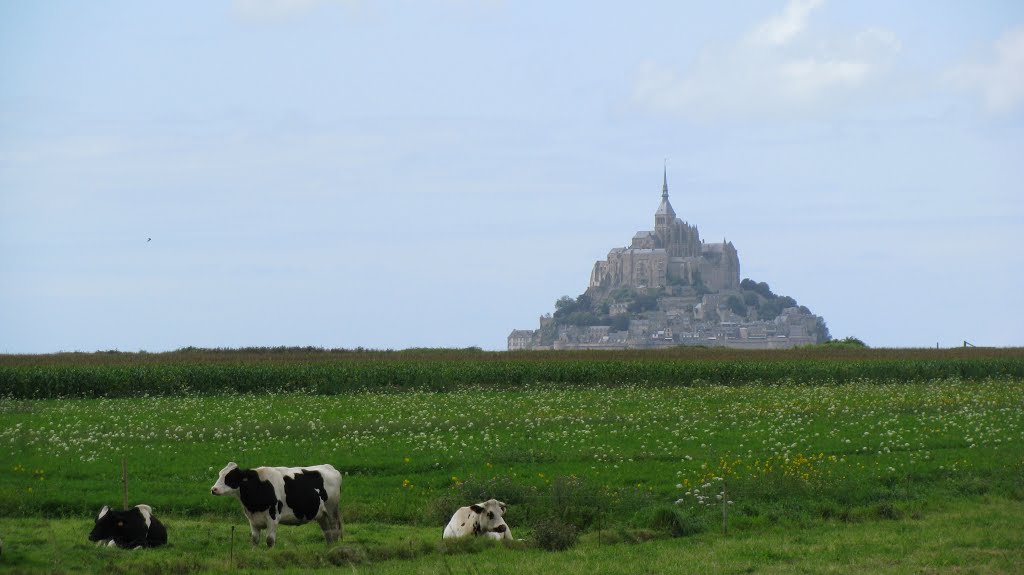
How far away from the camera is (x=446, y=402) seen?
1631 inches

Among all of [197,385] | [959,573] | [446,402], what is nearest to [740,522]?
[959,573]

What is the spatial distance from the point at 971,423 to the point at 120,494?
74.6ft

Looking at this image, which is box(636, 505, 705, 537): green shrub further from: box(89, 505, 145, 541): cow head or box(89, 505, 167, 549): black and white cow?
box(89, 505, 145, 541): cow head

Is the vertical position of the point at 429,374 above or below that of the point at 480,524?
above

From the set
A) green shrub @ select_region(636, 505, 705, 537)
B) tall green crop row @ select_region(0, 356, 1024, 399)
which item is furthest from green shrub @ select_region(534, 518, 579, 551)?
tall green crop row @ select_region(0, 356, 1024, 399)

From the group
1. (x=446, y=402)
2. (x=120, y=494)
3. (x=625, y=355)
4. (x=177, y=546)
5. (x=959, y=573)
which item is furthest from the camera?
(x=625, y=355)

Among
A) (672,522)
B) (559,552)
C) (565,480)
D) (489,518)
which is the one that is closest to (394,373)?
(565,480)

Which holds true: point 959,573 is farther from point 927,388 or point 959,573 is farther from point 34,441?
point 927,388

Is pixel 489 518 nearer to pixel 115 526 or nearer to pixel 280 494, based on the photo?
pixel 280 494

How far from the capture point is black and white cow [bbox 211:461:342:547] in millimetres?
15641

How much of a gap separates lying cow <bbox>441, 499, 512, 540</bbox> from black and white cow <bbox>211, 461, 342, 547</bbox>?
181 cm

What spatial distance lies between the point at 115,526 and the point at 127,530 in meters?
0.19

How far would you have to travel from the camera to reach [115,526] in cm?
1569

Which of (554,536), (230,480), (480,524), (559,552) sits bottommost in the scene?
(559,552)
